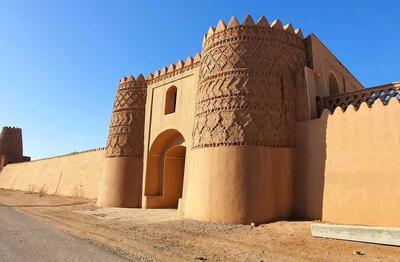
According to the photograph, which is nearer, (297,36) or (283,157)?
(283,157)

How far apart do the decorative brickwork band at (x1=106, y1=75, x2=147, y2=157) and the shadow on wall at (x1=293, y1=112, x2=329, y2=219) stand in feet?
25.0

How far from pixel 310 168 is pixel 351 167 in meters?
1.17

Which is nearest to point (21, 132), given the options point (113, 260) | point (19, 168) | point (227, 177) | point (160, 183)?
point (19, 168)

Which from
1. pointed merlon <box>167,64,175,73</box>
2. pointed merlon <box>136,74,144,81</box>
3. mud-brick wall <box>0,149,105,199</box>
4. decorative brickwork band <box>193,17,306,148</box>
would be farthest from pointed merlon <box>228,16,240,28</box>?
mud-brick wall <box>0,149,105,199</box>

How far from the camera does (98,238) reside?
6.63m

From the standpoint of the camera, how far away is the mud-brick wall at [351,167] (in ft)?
23.1

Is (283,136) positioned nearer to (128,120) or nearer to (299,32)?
(299,32)

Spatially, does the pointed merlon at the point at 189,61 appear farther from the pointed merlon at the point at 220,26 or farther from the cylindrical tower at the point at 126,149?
the pointed merlon at the point at 220,26

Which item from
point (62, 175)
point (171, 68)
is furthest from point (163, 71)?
point (62, 175)

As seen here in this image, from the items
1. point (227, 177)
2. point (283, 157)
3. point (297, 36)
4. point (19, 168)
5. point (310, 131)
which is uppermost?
point (297, 36)

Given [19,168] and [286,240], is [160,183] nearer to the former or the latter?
[286,240]

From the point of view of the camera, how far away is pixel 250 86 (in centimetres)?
919

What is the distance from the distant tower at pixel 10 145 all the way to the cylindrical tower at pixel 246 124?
3140 centimetres

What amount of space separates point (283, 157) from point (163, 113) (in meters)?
6.29
